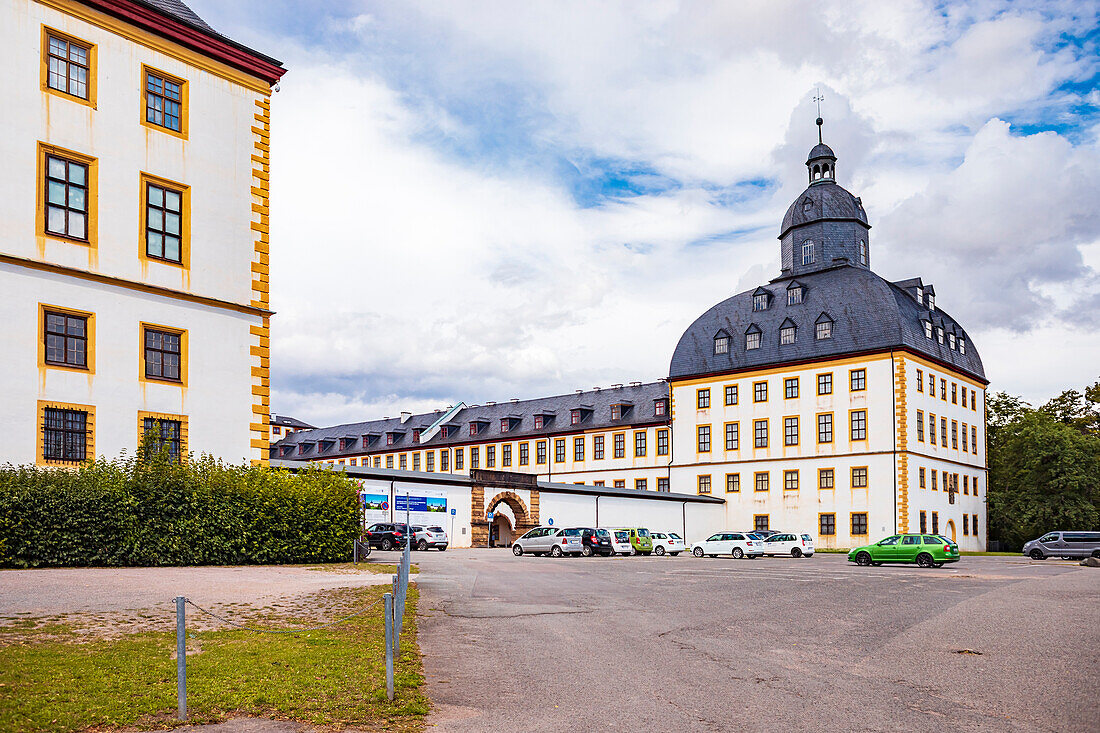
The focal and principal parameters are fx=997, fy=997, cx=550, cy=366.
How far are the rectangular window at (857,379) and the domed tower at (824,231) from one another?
9.35 metres

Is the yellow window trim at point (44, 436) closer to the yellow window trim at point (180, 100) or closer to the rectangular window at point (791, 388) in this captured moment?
the yellow window trim at point (180, 100)

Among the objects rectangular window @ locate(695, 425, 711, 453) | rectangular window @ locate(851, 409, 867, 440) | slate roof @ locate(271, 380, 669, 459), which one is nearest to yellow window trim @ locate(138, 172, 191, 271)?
rectangular window @ locate(851, 409, 867, 440)

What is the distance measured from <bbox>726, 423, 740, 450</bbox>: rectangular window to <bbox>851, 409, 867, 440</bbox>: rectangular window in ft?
27.7

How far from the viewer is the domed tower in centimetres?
6981

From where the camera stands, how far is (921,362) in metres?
61.7

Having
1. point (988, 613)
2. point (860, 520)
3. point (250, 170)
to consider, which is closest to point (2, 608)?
point (988, 613)

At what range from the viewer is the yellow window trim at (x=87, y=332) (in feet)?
79.6

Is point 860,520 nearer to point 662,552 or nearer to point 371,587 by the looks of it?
point 662,552

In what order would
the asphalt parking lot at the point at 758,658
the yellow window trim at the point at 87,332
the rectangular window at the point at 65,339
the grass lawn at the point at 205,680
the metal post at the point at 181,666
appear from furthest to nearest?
the rectangular window at the point at 65,339
the yellow window trim at the point at 87,332
the asphalt parking lot at the point at 758,658
the grass lawn at the point at 205,680
the metal post at the point at 181,666

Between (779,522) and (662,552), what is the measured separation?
672 inches

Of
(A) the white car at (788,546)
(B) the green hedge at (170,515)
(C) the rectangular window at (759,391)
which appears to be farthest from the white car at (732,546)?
(B) the green hedge at (170,515)

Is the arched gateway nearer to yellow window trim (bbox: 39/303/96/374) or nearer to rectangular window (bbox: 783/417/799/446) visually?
rectangular window (bbox: 783/417/799/446)

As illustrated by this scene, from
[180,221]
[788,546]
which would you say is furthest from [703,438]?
[180,221]

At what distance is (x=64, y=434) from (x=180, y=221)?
6882 millimetres
